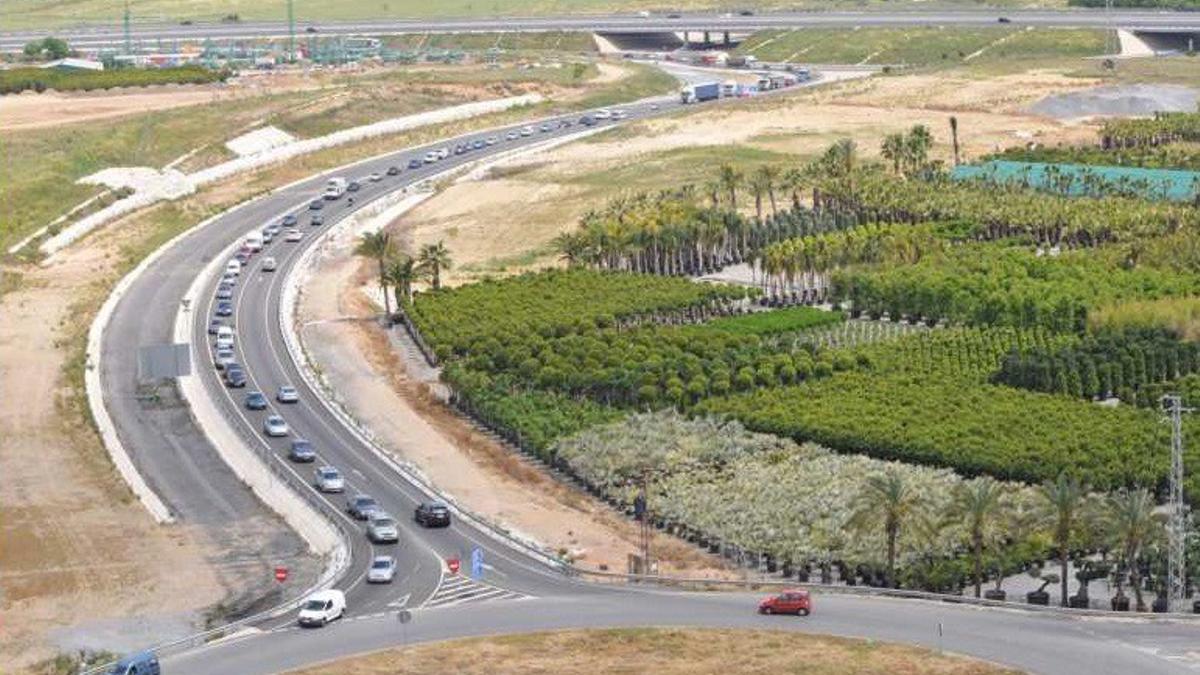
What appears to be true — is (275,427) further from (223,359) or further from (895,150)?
(895,150)

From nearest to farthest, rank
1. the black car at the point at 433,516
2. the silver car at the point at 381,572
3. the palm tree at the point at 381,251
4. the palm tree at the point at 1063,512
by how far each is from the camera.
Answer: the palm tree at the point at 1063,512 < the silver car at the point at 381,572 < the black car at the point at 433,516 < the palm tree at the point at 381,251

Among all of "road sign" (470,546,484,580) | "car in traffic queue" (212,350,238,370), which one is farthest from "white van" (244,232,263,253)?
"road sign" (470,546,484,580)

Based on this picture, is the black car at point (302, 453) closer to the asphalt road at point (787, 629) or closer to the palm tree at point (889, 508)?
the asphalt road at point (787, 629)

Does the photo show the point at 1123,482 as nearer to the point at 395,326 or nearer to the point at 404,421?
the point at 404,421

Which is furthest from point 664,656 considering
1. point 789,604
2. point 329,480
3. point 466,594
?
point 329,480

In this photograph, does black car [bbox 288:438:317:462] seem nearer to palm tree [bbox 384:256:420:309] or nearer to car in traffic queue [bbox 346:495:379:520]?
car in traffic queue [bbox 346:495:379:520]

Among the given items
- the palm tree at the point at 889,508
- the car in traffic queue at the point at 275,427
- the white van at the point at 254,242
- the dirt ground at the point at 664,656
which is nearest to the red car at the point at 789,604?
the dirt ground at the point at 664,656
